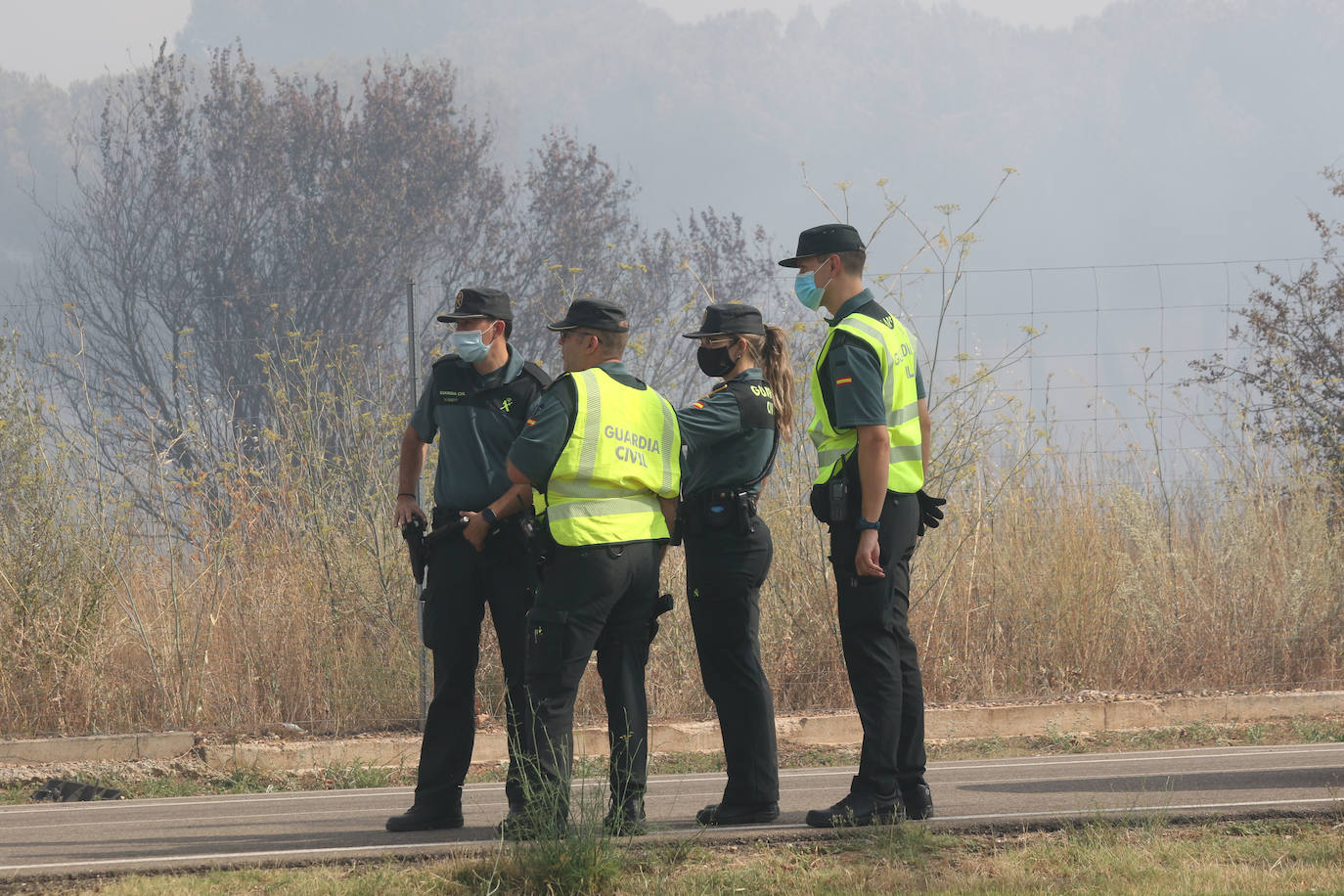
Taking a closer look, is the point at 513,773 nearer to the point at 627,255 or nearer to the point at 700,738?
the point at 700,738

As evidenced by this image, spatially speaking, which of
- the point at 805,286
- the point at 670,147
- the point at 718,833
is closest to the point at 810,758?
the point at 718,833

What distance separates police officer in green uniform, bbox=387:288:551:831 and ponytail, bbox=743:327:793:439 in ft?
3.14

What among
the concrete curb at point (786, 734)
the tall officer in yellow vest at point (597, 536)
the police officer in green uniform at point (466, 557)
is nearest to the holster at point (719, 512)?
the tall officer in yellow vest at point (597, 536)

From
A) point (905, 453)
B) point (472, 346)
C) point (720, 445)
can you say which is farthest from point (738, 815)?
point (472, 346)

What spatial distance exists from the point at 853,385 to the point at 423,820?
250cm

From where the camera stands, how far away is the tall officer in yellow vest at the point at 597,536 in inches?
213

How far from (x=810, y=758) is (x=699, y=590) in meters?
3.44

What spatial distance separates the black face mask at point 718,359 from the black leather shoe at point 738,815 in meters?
1.76

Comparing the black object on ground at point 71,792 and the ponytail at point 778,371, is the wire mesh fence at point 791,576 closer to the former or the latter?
the black object on ground at point 71,792

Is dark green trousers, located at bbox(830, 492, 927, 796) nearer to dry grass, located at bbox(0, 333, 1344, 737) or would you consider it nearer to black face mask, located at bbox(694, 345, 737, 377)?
black face mask, located at bbox(694, 345, 737, 377)

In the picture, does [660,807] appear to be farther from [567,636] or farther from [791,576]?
[791,576]

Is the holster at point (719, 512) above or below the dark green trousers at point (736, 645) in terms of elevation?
above

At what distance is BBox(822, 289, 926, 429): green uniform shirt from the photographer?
18.0ft

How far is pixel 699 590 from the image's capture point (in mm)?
5879
